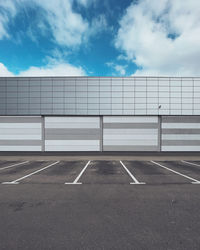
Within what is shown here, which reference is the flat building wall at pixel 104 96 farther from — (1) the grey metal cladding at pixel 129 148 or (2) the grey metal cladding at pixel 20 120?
(1) the grey metal cladding at pixel 129 148

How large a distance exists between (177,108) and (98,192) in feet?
50.6

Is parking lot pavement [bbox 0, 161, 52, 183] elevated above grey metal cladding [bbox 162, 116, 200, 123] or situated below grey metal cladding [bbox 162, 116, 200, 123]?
below

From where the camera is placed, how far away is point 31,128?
50.3 ft

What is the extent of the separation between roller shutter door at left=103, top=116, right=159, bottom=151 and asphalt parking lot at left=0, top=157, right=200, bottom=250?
359 inches

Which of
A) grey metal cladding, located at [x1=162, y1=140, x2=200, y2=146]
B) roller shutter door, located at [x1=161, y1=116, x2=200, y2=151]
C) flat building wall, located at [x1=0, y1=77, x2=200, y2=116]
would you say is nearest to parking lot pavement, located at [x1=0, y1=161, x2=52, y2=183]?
flat building wall, located at [x1=0, y1=77, x2=200, y2=116]

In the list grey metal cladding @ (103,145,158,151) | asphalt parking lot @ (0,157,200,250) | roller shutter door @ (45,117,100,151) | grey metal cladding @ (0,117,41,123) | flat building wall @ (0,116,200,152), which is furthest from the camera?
grey metal cladding @ (0,117,41,123)

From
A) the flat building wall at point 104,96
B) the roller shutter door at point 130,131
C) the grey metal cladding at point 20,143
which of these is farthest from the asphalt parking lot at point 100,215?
the flat building wall at point 104,96

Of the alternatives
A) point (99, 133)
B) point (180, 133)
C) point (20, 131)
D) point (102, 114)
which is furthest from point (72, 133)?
point (180, 133)

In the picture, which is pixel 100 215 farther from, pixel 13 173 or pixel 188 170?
pixel 188 170

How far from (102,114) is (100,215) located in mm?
12306

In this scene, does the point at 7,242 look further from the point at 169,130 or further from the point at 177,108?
the point at 177,108

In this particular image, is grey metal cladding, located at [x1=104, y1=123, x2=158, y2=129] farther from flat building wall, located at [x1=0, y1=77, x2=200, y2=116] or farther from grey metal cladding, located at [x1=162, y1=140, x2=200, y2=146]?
grey metal cladding, located at [x1=162, y1=140, x2=200, y2=146]

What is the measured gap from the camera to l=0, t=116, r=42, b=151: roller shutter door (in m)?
15.2

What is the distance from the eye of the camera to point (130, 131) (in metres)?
15.1
